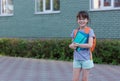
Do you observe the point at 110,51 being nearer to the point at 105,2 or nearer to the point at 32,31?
the point at 105,2

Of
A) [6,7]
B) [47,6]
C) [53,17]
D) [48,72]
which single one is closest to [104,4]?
[53,17]

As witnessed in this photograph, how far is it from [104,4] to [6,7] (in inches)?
285

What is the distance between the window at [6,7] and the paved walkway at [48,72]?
330 inches

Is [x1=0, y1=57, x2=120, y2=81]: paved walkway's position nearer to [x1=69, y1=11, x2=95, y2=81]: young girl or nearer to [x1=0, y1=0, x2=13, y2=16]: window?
[x1=69, y1=11, x2=95, y2=81]: young girl

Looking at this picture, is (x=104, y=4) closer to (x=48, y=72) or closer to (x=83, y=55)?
(x=48, y=72)

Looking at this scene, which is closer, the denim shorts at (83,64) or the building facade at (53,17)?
the denim shorts at (83,64)

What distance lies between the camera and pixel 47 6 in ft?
63.8

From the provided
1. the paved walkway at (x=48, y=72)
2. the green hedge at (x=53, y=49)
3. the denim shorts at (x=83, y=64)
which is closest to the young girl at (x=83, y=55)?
the denim shorts at (x=83, y=64)

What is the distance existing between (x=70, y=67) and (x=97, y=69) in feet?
3.06

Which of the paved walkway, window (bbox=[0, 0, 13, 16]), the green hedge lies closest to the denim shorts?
the paved walkway

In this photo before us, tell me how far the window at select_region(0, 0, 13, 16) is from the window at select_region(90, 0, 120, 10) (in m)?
6.15

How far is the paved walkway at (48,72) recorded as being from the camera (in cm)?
999

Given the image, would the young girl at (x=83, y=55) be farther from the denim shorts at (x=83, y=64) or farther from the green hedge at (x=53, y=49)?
the green hedge at (x=53, y=49)

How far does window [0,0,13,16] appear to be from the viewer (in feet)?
70.9
